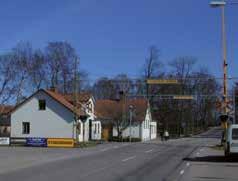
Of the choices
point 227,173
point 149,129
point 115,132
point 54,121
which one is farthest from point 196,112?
point 227,173

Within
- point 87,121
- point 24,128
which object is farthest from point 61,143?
point 87,121

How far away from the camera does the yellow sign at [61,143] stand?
54.1 m

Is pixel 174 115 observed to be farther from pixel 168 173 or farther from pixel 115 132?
pixel 168 173

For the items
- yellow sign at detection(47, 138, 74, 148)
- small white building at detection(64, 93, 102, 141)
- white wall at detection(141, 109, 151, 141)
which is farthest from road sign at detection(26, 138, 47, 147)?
white wall at detection(141, 109, 151, 141)

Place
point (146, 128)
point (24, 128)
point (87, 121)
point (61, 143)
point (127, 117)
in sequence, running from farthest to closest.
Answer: point (146, 128), point (127, 117), point (87, 121), point (24, 128), point (61, 143)

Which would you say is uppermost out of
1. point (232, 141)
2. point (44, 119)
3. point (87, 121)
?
point (44, 119)

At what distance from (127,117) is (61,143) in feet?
89.3

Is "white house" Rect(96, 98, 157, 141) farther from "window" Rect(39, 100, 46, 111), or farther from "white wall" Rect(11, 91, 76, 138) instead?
"window" Rect(39, 100, 46, 111)

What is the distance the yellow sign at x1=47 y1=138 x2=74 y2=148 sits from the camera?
5409 cm

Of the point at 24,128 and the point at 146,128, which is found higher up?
the point at 24,128

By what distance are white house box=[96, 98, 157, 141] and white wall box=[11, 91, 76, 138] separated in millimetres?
15048

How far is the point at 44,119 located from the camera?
6512 centimetres

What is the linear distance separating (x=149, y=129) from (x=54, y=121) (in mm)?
31157

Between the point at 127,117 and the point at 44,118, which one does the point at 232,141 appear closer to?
the point at 44,118
